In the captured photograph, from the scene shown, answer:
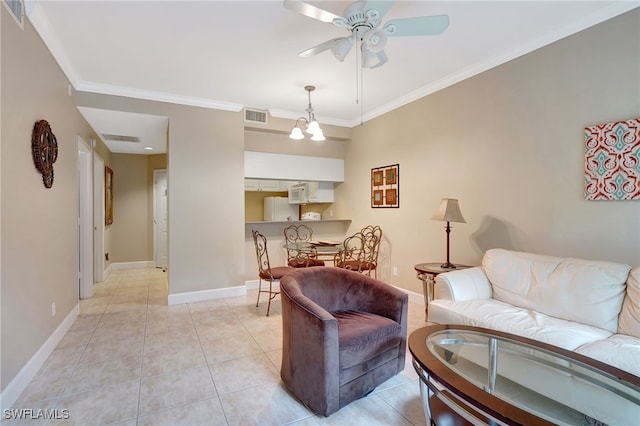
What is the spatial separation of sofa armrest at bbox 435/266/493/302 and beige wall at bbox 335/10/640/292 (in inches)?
22.4

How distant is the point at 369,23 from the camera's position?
6.60ft

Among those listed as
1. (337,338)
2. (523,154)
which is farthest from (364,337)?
(523,154)

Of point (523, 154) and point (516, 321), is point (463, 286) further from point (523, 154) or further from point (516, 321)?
point (523, 154)

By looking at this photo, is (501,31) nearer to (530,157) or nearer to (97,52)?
(530,157)

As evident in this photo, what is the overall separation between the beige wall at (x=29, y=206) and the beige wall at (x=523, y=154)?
3802mm

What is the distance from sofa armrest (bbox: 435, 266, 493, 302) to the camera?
2.57 metres

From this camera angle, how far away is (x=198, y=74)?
338 centimetres

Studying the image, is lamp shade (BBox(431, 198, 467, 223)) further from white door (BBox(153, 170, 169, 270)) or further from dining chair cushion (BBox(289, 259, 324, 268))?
white door (BBox(153, 170, 169, 270))

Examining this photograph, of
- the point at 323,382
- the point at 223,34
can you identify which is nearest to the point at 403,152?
the point at 223,34

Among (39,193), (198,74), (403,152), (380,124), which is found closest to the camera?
(39,193)

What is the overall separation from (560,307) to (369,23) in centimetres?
235

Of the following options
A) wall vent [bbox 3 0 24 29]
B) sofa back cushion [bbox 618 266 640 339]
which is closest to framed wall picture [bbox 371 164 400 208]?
sofa back cushion [bbox 618 266 640 339]

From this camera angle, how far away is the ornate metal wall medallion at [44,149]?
2.38 metres

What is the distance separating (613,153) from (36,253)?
4416mm
